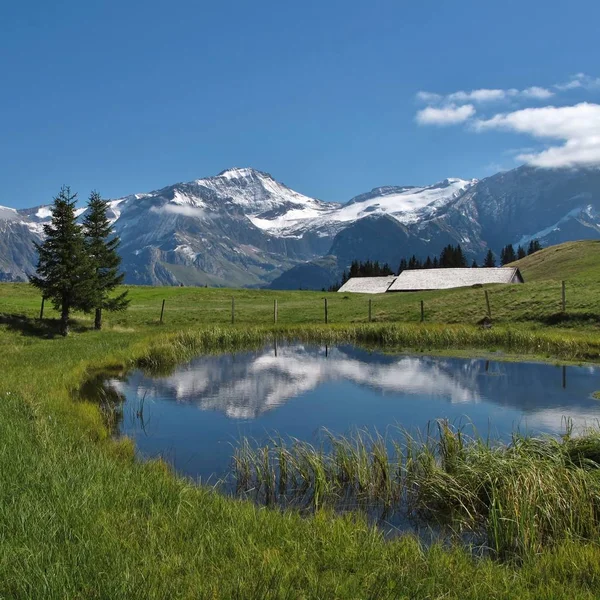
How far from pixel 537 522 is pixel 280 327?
4054 centimetres

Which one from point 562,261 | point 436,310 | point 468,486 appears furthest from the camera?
point 562,261

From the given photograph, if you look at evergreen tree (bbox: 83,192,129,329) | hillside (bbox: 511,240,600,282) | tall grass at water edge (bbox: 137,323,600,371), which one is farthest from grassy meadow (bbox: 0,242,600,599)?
hillside (bbox: 511,240,600,282)

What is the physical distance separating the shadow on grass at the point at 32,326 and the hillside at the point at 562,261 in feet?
272

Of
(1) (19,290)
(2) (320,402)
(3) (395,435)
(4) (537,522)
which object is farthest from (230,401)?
(1) (19,290)

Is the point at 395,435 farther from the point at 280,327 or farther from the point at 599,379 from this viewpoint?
the point at 280,327

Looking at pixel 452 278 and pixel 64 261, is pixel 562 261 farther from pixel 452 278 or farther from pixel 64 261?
pixel 64 261

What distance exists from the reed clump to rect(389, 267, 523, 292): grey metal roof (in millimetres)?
92151

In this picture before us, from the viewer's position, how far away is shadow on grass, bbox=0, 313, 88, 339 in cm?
4322

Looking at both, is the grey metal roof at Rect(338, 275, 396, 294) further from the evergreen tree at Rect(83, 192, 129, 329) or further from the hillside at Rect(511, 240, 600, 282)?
the evergreen tree at Rect(83, 192, 129, 329)

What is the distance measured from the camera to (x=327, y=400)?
25594 mm

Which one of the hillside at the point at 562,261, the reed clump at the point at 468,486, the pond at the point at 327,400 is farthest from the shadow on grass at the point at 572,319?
the hillside at the point at 562,261

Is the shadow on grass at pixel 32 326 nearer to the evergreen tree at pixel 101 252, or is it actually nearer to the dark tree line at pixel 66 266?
the dark tree line at pixel 66 266

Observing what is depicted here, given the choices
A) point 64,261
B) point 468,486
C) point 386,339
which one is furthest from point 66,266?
point 468,486

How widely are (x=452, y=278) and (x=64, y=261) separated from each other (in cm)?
8017
